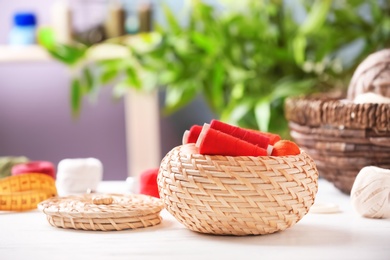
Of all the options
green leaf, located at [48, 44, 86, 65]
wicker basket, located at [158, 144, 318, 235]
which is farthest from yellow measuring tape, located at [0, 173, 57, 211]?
green leaf, located at [48, 44, 86, 65]

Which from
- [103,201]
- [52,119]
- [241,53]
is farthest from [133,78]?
[103,201]

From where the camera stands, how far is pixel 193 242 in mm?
708

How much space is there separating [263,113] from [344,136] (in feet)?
2.62

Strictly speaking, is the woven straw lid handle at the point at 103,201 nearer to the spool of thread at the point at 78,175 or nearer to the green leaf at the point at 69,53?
the spool of thread at the point at 78,175

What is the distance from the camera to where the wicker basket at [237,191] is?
0.69 metres

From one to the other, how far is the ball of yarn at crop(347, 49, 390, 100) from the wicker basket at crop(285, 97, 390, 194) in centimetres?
6

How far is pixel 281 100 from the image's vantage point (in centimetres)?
184

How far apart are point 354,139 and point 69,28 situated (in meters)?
1.47

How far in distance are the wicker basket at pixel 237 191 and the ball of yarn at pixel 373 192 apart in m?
0.10

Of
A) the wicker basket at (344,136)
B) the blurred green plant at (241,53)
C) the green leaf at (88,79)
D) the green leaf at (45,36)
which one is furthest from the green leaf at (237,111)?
the wicker basket at (344,136)

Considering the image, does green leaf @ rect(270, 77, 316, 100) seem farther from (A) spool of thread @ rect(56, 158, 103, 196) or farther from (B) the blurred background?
(A) spool of thread @ rect(56, 158, 103, 196)

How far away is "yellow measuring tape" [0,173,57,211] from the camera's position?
88 centimetres

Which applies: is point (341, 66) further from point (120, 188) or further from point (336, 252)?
point (336, 252)

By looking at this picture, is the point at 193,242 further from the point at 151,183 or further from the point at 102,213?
the point at 151,183
